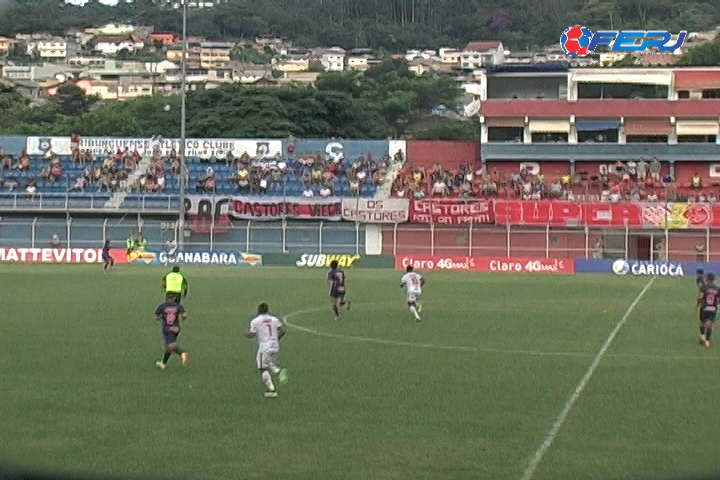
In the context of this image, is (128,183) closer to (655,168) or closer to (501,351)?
(655,168)

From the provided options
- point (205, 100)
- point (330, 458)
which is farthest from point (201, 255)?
point (330, 458)

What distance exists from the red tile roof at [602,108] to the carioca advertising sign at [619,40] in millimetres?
3689

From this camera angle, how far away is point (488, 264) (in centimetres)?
6862

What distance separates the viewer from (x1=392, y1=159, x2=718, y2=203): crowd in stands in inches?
2936

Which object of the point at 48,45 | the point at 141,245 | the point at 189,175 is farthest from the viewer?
the point at 189,175

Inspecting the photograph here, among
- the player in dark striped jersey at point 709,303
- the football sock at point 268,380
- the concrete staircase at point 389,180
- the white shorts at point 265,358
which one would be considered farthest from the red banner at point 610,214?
the white shorts at point 265,358

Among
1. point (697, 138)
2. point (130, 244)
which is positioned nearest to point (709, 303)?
point (130, 244)

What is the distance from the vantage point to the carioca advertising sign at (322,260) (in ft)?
223

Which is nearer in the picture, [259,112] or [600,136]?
[600,136]

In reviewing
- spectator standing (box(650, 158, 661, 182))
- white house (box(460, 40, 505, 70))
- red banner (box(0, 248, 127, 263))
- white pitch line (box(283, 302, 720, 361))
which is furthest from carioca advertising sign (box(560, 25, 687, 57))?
white pitch line (box(283, 302, 720, 361))

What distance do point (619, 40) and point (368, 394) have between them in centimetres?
6627

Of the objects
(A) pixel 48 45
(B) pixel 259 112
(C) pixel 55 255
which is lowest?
(C) pixel 55 255

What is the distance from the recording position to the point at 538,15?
91.9 meters

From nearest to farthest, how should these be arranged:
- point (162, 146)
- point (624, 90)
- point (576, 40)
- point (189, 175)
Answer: point (189, 175) < point (162, 146) < point (624, 90) < point (576, 40)
